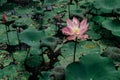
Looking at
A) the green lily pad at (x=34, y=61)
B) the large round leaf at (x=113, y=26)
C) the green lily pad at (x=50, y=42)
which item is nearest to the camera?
the green lily pad at (x=50, y=42)

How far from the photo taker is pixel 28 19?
12.6 feet

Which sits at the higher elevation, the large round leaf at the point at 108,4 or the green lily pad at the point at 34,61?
the large round leaf at the point at 108,4

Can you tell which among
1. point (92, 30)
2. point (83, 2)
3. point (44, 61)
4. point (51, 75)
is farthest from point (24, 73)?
point (83, 2)

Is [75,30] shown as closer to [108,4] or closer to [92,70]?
[92,70]

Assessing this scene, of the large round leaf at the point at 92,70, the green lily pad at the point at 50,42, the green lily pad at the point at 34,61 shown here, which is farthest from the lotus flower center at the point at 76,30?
the green lily pad at the point at 34,61

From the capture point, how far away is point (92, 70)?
226cm

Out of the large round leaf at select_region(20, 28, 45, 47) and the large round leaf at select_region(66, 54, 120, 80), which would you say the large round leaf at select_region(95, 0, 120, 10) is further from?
the large round leaf at select_region(66, 54, 120, 80)

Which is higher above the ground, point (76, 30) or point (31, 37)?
point (76, 30)

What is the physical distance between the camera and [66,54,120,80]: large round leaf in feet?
7.32

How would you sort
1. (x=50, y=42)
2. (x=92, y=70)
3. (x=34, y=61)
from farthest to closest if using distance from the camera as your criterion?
(x=34, y=61)
(x=50, y=42)
(x=92, y=70)

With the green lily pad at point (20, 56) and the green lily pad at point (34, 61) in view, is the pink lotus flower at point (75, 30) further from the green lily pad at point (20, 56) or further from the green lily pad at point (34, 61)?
the green lily pad at point (20, 56)

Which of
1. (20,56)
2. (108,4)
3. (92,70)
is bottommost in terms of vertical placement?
(20,56)

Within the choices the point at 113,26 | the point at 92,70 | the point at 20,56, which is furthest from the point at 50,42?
the point at 113,26

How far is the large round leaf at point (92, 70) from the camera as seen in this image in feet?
7.32
